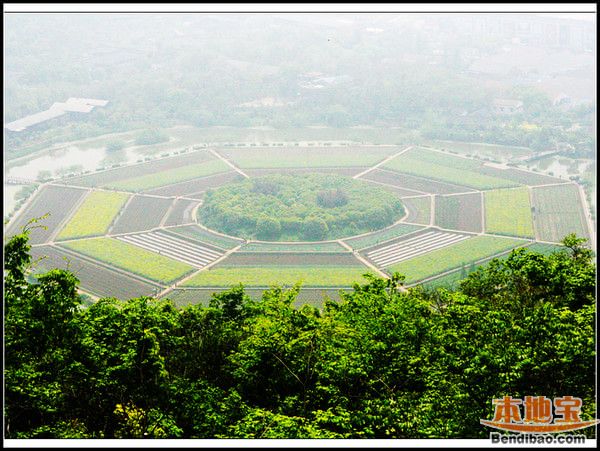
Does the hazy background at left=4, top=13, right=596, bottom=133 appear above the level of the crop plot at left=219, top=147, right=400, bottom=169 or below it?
above

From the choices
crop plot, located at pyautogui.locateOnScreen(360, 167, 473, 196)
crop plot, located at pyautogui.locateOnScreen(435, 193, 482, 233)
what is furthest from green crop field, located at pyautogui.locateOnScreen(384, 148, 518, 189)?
crop plot, located at pyautogui.locateOnScreen(435, 193, 482, 233)

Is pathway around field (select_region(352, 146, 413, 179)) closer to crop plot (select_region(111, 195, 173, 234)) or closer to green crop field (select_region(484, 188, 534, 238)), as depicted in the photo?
green crop field (select_region(484, 188, 534, 238))

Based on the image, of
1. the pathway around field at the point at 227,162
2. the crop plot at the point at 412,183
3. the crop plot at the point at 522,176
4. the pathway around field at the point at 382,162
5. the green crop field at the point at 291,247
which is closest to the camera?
the green crop field at the point at 291,247

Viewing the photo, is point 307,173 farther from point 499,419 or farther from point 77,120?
point 499,419

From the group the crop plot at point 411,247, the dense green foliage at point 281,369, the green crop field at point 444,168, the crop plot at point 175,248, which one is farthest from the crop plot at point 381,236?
the dense green foliage at point 281,369

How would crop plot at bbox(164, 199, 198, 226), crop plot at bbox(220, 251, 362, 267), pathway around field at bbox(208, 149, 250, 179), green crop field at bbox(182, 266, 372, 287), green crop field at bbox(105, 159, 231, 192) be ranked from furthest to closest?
1. pathway around field at bbox(208, 149, 250, 179)
2. green crop field at bbox(105, 159, 231, 192)
3. crop plot at bbox(164, 199, 198, 226)
4. crop plot at bbox(220, 251, 362, 267)
5. green crop field at bbox(182, 266, 372, 287)

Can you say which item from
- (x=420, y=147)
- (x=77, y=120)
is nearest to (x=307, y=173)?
(x=420, y=147)

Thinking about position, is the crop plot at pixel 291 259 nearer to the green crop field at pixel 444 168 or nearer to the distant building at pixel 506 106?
the green crop field at pixel 444 168

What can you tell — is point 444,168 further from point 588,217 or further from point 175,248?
point 175,248
